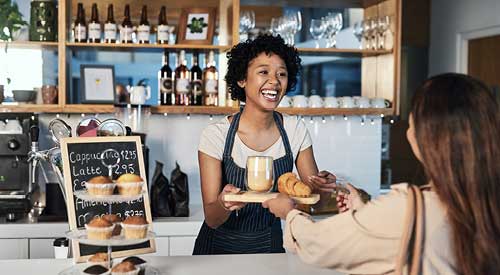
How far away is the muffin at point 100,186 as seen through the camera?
1972 mm

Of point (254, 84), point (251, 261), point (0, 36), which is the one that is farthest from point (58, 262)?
point (0, 36)

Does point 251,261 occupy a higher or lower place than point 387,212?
lower

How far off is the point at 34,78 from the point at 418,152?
3.17 meters

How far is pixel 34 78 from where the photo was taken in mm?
4133

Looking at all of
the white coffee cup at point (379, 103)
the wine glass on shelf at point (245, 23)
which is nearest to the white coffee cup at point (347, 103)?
the white coffee cup at point (379, 103)

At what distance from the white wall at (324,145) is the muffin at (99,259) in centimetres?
205

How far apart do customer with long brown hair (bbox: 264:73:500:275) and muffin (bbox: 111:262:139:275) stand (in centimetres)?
78

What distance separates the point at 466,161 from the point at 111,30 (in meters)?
2.90

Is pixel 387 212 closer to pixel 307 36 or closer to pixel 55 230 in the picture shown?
pixel 55 230

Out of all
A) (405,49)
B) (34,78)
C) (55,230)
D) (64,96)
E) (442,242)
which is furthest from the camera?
(405,49)

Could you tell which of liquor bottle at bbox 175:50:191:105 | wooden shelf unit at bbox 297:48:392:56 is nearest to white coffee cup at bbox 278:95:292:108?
wooden shelf unit at bbox 297:48:392:56

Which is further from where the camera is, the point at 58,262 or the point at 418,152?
the point at 58,262

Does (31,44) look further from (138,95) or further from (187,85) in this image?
(187,85)

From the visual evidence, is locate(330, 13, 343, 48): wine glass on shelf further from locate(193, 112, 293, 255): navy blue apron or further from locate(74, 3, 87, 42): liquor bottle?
locate(193, 112, 293, 255): navy blue apron
